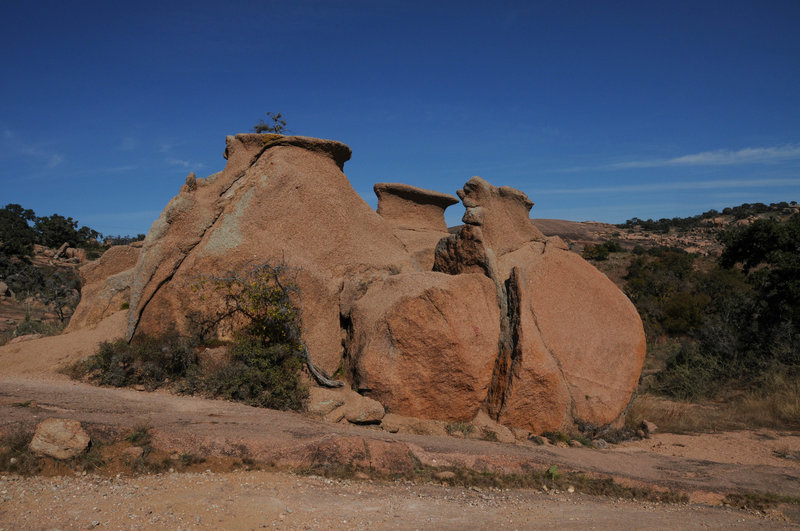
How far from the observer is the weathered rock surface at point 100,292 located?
8.85 meters

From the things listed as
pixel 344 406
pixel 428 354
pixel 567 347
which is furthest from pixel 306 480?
pixel 567 347

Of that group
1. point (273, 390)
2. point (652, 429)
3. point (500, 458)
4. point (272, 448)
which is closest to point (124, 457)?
point (272, 448)

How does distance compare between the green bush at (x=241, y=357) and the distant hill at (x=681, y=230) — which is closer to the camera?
the green bush at (x=241, y=357)

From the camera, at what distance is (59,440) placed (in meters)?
4.22

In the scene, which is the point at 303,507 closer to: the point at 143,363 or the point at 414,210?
the point at 143,363

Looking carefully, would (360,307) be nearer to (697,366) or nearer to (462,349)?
(462,349)

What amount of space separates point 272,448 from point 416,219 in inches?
333

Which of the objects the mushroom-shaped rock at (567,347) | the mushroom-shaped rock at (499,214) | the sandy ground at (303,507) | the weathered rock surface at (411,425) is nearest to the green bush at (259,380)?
the weathered rock surface at (411,425)

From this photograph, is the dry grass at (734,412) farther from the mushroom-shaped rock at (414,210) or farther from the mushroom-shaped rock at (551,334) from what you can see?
the mushroom-shaped rock at (414,210)

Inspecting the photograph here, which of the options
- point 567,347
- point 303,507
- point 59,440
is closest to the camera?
point 303,507

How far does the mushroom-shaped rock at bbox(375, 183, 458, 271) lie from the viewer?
39.8 ft

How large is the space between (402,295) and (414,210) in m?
5.69

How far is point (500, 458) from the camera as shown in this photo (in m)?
5.43

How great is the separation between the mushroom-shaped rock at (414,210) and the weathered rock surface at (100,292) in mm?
5609
